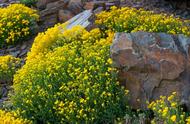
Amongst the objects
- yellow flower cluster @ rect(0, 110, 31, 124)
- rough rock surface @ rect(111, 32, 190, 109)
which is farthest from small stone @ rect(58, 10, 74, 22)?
yellow flower cluster @ rect(0, 110, 31, 124)

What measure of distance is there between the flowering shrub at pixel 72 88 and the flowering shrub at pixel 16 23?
2.28 metres

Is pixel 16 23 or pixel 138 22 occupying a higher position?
pixel 138 22

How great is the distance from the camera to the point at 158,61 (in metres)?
7.00

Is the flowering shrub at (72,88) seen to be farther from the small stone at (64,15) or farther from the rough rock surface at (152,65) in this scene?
the small stone at (64,15)

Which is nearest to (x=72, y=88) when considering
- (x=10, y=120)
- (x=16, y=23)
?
(x=10, y=120)

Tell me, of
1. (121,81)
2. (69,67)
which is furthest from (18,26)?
(121,81)

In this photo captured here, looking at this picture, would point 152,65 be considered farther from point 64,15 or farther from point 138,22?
point 64,15

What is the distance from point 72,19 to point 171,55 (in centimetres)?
412

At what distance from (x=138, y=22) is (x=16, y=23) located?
3.00 m

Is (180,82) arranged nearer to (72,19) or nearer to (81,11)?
(72,19)

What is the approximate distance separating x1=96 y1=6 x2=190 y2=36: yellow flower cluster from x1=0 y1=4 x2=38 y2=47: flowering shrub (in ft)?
5.78

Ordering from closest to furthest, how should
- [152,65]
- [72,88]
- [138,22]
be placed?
[152,65] → [72,88] → [138,22]

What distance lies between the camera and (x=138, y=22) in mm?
9492

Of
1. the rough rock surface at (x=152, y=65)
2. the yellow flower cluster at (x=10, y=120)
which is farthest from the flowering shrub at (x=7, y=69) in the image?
the rough rock surface at (x=152, y=65)
